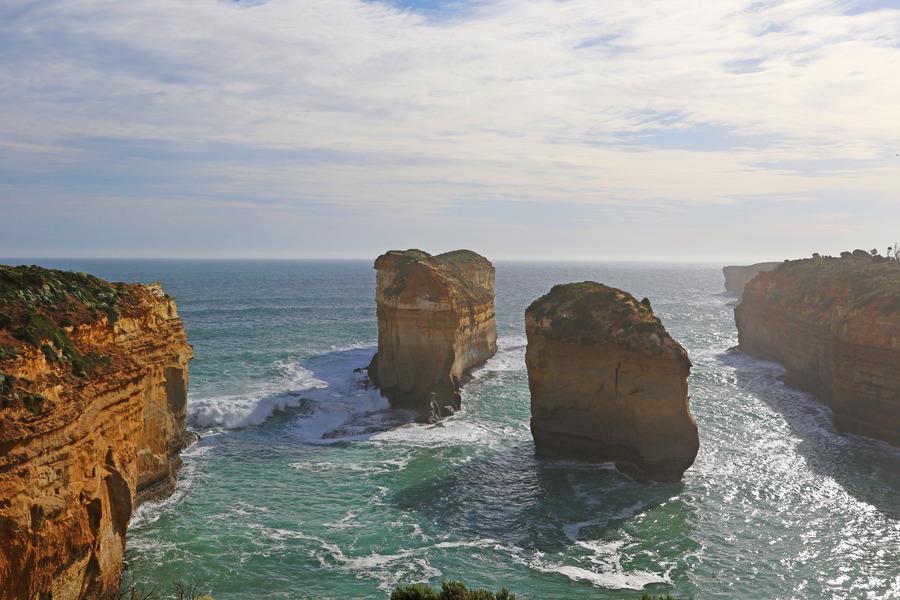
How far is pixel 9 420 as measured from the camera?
16016mm

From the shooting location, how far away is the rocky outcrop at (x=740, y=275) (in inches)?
6107

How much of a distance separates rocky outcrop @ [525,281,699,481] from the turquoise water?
1274 mm

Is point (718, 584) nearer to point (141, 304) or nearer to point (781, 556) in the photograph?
point (781, 556)

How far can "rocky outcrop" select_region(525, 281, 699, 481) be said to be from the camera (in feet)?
103

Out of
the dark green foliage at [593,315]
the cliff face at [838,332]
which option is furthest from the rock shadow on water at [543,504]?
the cliff face at [838,332]

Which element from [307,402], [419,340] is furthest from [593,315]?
[307,402]

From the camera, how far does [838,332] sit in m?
40.4

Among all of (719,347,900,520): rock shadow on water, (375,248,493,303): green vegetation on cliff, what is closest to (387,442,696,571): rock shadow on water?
(719,347,900,520): rock shadow on water

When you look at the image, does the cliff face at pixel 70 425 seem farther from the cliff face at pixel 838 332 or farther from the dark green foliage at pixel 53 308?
the cliff face at pixel 838 332

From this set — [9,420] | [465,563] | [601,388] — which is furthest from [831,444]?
[9,420]

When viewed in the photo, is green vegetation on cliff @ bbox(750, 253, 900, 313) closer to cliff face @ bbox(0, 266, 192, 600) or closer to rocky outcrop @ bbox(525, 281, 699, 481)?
rocky outcrop @ bbox(525, 281, 699, 481)

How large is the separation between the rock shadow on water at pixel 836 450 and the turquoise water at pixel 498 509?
0.15 m

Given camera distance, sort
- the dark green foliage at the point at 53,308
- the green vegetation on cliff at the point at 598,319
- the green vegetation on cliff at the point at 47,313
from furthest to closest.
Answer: the green vegetation on cliff at the point at 598,319 → the dark green foliage at the point at 53,308 → the green vegetation on cliff at the point at 47,313

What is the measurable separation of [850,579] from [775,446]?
588 inches
